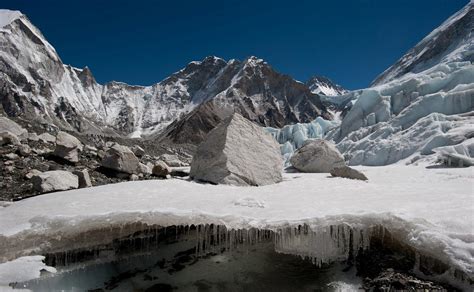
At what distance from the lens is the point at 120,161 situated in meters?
13.8

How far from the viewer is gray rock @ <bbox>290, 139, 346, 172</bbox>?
14.4 m

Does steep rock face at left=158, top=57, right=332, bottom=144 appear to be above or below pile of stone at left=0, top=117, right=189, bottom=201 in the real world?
above

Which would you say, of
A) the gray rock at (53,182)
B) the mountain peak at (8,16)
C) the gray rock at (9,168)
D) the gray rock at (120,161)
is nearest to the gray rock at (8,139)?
the gray rock at (9,168)

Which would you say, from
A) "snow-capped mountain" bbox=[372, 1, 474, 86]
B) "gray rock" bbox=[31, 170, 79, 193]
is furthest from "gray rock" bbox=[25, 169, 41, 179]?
"snow-capped mountain" bbox=[372, 1, 474, 86]

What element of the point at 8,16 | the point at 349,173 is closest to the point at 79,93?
the point at 8,16

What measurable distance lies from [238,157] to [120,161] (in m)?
5.23

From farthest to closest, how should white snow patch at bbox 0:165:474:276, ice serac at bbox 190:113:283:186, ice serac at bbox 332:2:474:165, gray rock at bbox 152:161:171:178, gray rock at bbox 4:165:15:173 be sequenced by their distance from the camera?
ice serac at bbox 332:2:474:165
gray rock at bbox 152:161:171:178
gray rock at bbox 4:165:15:173
ice serac at bbox 190:113:283:186
white snow patch at bbox 0:165:474:276

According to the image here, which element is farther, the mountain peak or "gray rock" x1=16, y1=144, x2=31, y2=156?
the mountain peak

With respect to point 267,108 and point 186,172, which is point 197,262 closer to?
point 186,172

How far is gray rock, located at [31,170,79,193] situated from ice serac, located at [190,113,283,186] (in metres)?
3.57

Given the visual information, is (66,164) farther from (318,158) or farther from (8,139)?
(318,158)

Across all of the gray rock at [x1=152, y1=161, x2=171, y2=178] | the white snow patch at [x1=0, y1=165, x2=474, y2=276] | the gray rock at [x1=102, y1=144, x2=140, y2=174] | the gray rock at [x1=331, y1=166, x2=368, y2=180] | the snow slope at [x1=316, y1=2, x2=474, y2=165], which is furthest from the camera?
the snow slope at [x1=316, y1=2, x2=474, y2=165]

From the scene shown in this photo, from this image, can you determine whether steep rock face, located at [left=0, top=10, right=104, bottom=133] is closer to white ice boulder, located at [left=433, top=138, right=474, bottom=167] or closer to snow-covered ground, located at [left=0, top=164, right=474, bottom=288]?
white ice boulder, located at [left=433, top=138, right=474, bottom=167]

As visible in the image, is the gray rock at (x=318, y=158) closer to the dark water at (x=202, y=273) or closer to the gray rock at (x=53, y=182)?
the dark water at (x=202, y=273)
